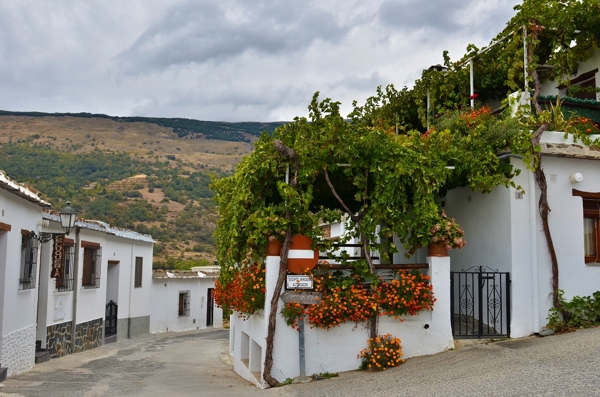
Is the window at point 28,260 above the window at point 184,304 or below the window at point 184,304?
above

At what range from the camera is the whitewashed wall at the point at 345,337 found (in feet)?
32.2

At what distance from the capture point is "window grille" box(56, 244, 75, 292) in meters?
17.3

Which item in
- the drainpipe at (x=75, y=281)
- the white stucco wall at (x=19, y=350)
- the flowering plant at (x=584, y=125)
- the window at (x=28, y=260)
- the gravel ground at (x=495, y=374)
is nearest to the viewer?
the gravel ground at (x=495, y=374)

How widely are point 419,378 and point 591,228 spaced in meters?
5.12

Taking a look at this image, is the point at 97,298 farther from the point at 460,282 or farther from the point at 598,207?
A: the point at 598,207

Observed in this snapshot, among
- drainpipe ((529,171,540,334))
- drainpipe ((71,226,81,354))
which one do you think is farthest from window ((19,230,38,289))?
drainpipe ((529,171,540,334))

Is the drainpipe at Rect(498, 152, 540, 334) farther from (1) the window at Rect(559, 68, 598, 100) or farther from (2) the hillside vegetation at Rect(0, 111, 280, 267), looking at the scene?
(2) the hillside vegetation at Rect(0, 111, 280, 267)

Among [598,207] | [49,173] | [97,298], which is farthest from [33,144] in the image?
[598,207]

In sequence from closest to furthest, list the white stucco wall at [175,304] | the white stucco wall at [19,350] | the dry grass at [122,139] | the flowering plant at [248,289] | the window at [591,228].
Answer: the flowering plant at [248,289] < the window at [591,228] < the white stucco wall at [19,350] < the white stucco wall at [175,304] < the dry grass at [122,139]

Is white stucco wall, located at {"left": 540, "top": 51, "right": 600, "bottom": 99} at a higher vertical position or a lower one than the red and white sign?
higher

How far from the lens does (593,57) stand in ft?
47.8

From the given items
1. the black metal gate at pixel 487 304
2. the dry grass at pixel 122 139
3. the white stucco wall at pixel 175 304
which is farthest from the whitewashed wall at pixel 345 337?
the dry grass at pixel 122 139

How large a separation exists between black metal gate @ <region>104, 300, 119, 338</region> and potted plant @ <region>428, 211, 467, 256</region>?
51.9 feet

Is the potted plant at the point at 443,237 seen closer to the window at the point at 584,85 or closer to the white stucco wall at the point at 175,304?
the window at the point at 584,85
